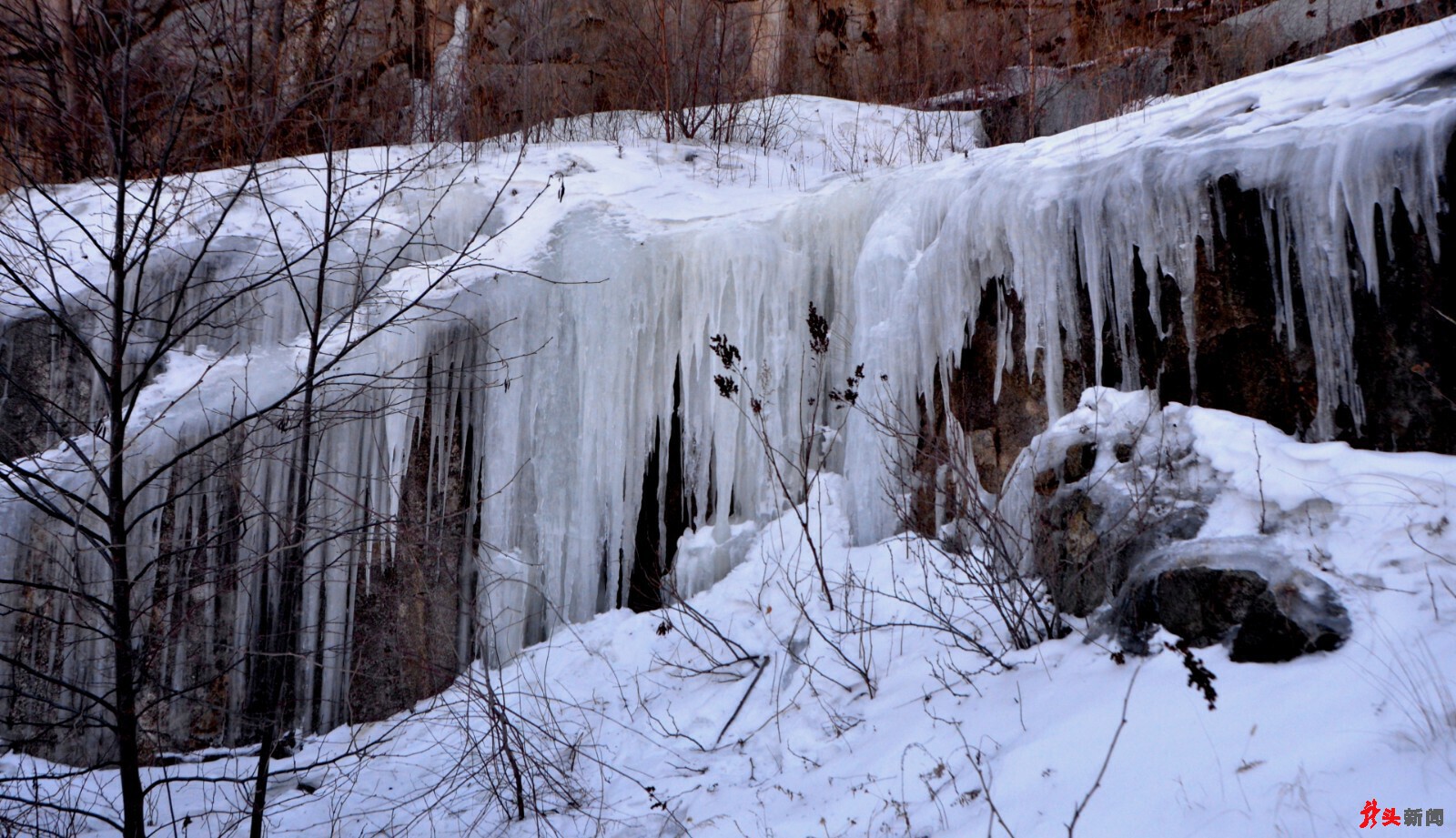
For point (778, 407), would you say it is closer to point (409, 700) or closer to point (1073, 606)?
point (1073, 606)

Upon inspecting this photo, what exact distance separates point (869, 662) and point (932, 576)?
64 cm

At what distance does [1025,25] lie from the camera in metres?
9.89

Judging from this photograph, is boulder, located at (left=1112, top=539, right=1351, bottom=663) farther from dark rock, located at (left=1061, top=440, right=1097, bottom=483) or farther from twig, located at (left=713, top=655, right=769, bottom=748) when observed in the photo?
twig, located at (left=713, top=655, right=769, bottom=748)

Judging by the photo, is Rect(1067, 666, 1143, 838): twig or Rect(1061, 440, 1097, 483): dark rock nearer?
Rect(1067, 666, 1143, 838): twig

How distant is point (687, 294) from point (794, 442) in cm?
112

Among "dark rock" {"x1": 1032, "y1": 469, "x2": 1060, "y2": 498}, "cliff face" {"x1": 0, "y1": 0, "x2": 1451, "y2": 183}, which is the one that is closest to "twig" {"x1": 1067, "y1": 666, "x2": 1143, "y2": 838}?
"dark rock" {"x1": 1032, "y1": 469, "x2": 1060, "y2": 498}

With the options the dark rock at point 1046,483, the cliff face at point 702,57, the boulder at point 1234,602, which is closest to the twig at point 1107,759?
the boulder at point 1234,602

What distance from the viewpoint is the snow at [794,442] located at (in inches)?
99.6

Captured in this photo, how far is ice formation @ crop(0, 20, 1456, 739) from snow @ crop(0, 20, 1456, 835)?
0.02 meters

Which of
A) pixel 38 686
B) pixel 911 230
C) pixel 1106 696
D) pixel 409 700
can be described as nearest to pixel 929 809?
pixel 1106 696

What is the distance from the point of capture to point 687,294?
555cm

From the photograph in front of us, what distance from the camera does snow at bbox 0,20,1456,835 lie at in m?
2.53
